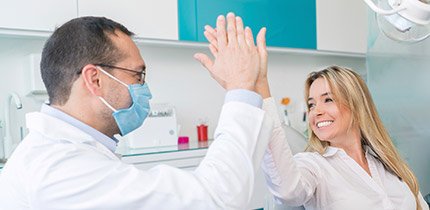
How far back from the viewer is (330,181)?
4.31ft

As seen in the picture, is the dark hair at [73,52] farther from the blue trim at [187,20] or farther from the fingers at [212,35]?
the blue trim at [187,20]

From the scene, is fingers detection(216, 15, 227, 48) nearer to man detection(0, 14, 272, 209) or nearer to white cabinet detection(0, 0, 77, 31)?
man detection(0, 14, 272, 209)

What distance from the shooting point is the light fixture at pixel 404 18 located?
993 millimetres

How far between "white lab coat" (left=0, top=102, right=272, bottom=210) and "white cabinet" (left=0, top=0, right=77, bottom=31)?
1.39 meters

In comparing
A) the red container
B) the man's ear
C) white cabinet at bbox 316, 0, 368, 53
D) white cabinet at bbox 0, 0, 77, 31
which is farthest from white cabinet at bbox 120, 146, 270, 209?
white cabinet at bbox 316, 0, 368, 53

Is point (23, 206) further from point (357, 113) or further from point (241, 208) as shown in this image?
point (357, 113)

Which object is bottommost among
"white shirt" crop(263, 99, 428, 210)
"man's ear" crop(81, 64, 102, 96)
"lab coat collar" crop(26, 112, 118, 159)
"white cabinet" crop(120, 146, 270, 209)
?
"white cabinet" crop(120, 146, 270, 209)

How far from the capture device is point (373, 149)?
1.50 metres

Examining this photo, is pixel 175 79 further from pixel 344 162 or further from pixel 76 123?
pixel 76 123

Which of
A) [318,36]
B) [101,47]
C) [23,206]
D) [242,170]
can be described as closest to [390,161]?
[242,170]

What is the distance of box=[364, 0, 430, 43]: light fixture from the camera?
993mm

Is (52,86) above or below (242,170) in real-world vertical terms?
above

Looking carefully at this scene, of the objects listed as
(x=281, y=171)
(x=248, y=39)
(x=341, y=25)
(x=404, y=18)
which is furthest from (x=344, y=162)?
(x=341, y=25)

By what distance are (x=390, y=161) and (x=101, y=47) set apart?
41.4 inches
